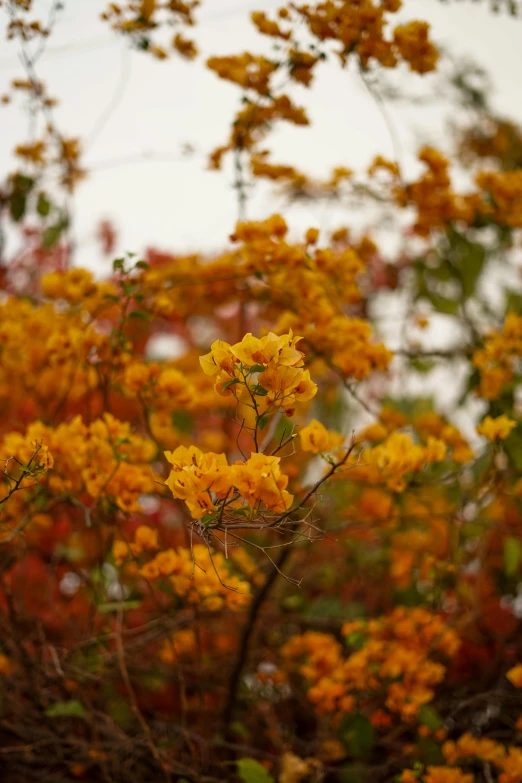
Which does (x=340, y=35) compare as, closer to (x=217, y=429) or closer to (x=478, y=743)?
(x=478, y=743)

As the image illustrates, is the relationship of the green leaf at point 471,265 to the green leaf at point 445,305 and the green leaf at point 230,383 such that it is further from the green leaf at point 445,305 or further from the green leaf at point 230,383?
the green leaf at point 230,383

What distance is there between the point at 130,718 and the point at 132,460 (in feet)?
2.27

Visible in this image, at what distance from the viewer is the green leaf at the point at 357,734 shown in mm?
1275

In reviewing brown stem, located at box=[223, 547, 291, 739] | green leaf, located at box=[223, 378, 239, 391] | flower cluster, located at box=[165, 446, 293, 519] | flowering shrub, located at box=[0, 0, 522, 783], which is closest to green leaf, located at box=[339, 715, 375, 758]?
flowering shrub, located at box=[0, 0, 522, 783]

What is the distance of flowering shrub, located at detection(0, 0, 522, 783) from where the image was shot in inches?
42.0

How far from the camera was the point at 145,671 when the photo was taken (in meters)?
1.51

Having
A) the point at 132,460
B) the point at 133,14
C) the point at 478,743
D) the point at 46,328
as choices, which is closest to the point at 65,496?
the point at 132,460

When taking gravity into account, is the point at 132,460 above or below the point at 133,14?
below

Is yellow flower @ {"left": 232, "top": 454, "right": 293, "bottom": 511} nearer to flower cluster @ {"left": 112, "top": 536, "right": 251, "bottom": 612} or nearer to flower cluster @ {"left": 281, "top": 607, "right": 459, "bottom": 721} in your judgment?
flower cluster @ {"left": 112, "top": 536, "right": 251, "bottom": 612}

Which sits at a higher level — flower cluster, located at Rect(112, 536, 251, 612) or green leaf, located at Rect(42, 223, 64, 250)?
green leaf, located at Rect(42, 223, 64, 250)

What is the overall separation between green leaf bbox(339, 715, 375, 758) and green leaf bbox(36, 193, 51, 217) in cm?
154

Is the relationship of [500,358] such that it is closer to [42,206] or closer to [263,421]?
[263,421]

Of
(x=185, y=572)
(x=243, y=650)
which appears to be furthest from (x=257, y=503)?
A: (x=243, y=650)

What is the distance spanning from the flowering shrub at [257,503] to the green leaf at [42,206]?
50 millimetres
